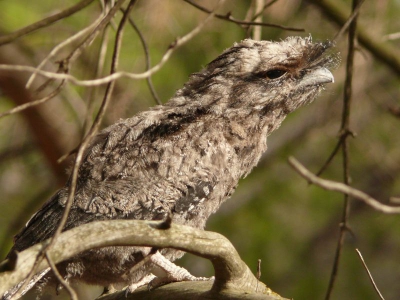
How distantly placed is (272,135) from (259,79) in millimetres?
3285

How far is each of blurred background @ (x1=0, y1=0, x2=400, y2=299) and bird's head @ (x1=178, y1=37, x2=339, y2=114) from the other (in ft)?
1.98

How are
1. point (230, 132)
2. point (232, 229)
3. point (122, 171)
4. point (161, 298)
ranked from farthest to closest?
point (232, 229), point (230, 132), point (122, 171), point (161, 298)

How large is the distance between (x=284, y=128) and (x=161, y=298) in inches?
175

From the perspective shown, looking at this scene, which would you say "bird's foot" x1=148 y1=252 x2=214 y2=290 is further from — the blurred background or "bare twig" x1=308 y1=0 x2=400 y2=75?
"bare twig" x1=308 y1=0 x2=400 y2=75

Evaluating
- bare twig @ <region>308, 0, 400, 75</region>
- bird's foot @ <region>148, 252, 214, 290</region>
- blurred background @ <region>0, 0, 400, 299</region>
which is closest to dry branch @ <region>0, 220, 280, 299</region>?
bird's foot @ <region>148, 252, 214, 290</region>

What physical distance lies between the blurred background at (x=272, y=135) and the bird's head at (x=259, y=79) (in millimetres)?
603

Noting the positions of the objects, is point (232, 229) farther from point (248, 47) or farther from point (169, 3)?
point (248, 47)

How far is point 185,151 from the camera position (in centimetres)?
375

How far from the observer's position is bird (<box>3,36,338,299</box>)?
354 cm

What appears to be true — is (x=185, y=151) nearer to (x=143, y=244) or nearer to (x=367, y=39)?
(x=143, y=244)

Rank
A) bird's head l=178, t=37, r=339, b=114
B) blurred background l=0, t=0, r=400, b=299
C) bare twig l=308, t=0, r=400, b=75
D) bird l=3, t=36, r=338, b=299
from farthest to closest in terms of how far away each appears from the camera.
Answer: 1. blurred background l=0, t=0, r=400, b=299
2. bare twig l=308, t=0, r=400, b=75
3. bird's head l=178, t=37, r=339, b=114
4. bird l=3, t=36, r=338, b=299

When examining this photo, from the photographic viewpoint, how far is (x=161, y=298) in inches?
126

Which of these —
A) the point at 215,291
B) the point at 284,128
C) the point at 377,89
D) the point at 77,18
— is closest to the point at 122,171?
the point at 215,291

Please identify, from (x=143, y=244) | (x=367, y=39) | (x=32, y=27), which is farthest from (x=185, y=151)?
(x=367, y=39)
